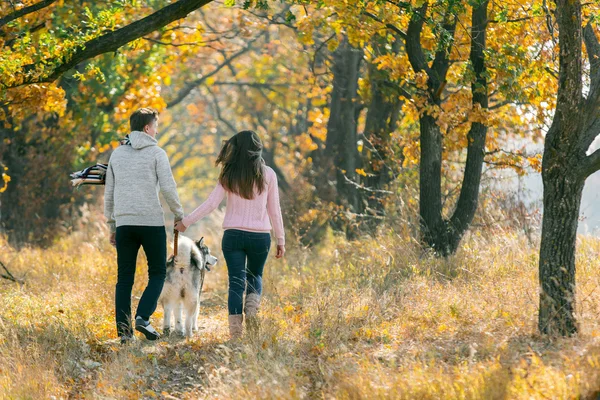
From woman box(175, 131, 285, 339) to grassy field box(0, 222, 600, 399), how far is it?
311mm

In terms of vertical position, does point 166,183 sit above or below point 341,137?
below

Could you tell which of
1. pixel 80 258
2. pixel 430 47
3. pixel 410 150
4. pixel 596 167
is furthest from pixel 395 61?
pixel 80 258

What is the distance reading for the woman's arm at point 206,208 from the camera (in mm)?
7695

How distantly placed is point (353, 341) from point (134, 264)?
212cm

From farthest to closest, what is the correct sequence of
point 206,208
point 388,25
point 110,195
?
point 388,25, point 110,195, point 206,208

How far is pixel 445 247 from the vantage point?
11.2 m

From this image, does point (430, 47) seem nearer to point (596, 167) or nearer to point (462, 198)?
point (462, 198)

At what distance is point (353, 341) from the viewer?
7609mm

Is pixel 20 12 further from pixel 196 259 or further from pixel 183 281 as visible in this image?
pixel 183 281

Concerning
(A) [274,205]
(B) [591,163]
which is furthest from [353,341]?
(B) [591,163]

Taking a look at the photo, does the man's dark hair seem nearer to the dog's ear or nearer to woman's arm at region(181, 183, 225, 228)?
woman's arm at region(181, 183, 225, 228)

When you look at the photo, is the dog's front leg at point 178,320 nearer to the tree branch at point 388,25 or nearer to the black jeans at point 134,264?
the black jeans at point 134,264

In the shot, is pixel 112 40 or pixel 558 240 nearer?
pixel 558 240

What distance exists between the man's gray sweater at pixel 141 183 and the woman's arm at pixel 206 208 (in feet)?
0.85
